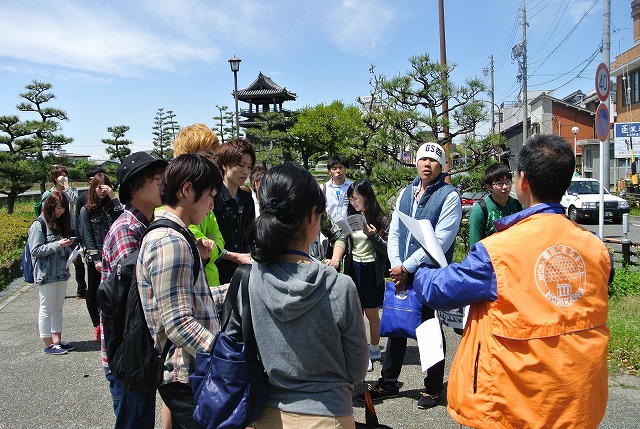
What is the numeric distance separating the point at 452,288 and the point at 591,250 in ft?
1.69

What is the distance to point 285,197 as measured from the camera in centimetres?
160

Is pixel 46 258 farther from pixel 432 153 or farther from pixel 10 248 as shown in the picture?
pixel 10 248

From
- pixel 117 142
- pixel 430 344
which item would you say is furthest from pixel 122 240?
pixel 117 142

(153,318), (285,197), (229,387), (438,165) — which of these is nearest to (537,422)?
(229,387)

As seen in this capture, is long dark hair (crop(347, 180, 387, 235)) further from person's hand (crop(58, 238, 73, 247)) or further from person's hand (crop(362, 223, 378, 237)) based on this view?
person's hand (crop(58, 238, 73, 247))

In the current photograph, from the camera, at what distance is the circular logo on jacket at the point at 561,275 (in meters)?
1.66

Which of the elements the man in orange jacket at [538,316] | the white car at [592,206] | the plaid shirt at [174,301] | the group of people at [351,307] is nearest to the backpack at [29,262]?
the group of people at [351,307]

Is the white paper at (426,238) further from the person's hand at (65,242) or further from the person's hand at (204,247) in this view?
the person's hand at (65,242)

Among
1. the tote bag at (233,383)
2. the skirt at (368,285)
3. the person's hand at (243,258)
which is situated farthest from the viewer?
the skirt at (368,285)

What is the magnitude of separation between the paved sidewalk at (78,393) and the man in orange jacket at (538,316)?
5.69 ft

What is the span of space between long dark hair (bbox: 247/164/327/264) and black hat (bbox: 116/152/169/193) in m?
0.95

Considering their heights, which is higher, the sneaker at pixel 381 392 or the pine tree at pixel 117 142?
the pine tree at pixel 117 142

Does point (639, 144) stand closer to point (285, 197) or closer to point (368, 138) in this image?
point (368, 138)

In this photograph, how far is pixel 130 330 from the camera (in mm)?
1904
